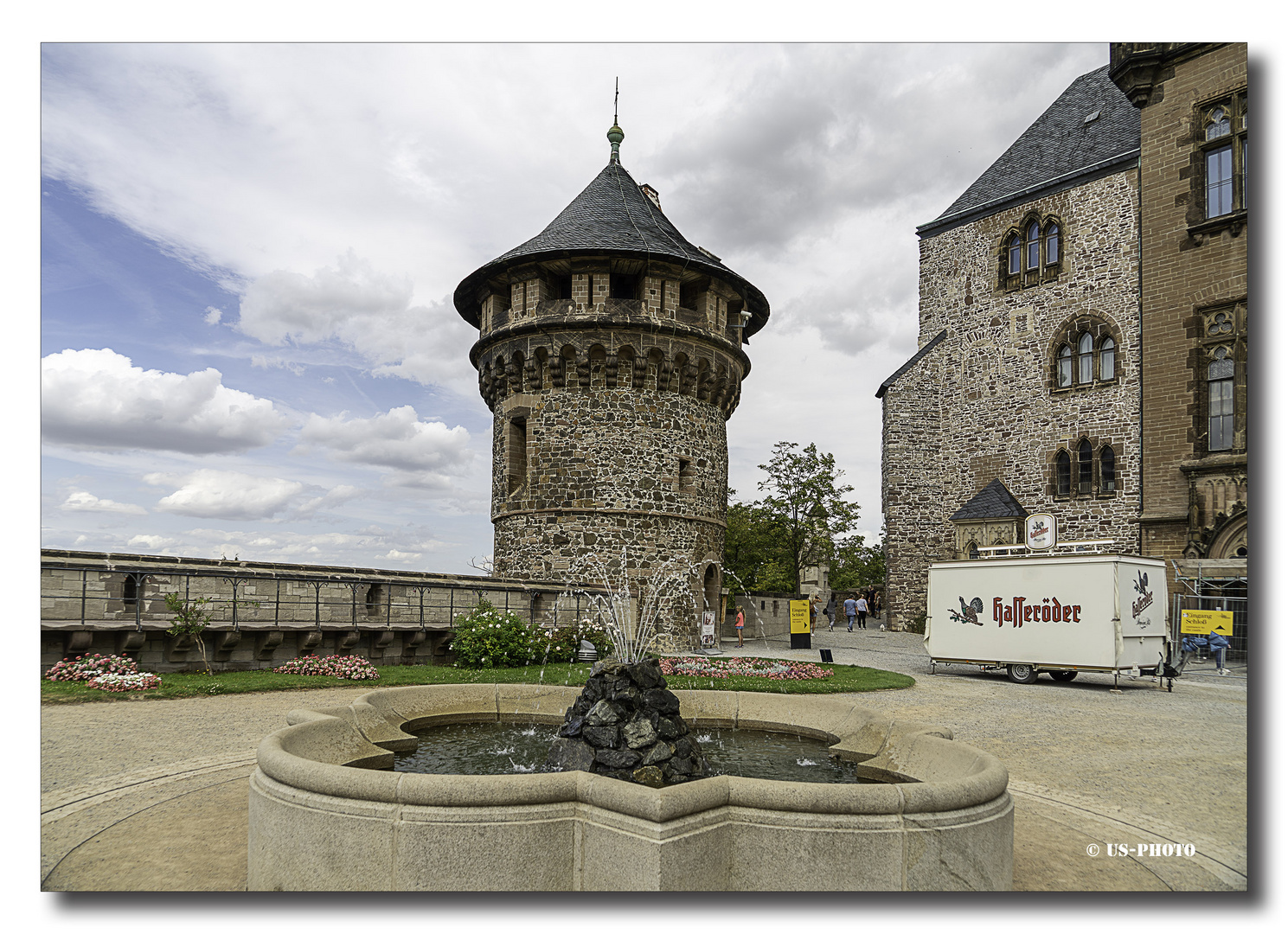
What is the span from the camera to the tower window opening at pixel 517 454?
76.1 ft

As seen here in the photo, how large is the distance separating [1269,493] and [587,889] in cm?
415

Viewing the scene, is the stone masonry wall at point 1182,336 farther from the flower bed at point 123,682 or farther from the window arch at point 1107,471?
the flower bed at point 123,682

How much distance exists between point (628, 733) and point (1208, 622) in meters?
16.7

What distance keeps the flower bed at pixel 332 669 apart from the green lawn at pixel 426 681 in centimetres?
22

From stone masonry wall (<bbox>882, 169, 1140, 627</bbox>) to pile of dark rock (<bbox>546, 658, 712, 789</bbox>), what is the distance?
2410 cm

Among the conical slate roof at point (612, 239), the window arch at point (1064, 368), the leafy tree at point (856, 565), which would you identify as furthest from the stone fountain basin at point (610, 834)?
the leafy tree at point (856, 565)

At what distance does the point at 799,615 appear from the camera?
2370 cm

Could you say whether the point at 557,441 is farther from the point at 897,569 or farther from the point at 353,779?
the point at 353,779

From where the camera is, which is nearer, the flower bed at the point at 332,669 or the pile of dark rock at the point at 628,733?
the pile of dark rock at the point at 628,733

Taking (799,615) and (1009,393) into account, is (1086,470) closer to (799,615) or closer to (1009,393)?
(1009,393)

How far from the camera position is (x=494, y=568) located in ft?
76.9

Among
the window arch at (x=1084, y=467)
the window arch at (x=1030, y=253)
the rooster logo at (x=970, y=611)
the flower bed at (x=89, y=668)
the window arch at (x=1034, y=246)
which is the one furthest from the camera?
the window arch at (x=1034, y=246)

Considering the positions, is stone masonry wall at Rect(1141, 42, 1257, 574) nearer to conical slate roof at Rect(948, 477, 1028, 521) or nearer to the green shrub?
conical slate roof at Rect(948, 477, 1028, 521)

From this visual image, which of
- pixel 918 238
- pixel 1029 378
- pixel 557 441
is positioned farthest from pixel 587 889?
pixel 918 238
